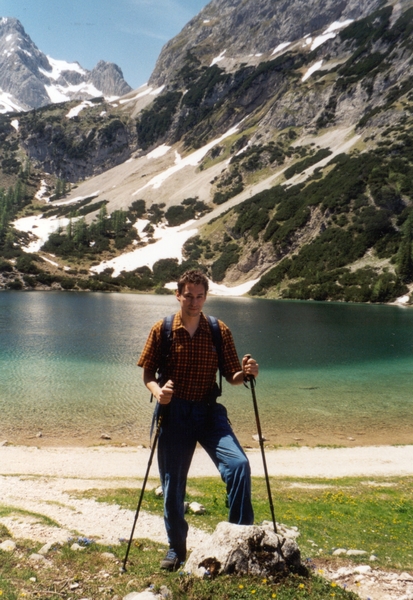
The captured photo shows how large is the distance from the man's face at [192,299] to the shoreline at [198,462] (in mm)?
8934

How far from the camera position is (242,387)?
83.5 feet

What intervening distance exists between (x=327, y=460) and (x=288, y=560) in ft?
37.7

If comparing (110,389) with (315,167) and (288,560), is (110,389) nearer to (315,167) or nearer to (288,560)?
(288,560)

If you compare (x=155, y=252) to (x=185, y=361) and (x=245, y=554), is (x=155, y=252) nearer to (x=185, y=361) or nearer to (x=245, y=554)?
(x=185, y=361)

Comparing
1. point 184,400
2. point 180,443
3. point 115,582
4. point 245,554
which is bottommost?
point 115,582

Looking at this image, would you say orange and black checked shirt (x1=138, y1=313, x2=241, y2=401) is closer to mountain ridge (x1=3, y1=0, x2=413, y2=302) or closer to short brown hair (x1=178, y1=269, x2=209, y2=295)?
short brown hair (x1=178, y1=269, x2=209, y2=295)

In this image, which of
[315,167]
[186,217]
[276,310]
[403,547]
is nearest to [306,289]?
[276,310]

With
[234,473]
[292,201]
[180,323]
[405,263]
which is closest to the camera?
[234,473]

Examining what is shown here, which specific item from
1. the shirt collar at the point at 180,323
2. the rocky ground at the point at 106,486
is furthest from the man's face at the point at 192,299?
the rocky ground at the point at 106,486

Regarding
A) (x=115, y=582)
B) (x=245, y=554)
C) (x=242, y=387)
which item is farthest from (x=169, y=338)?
(x=242, y=387)

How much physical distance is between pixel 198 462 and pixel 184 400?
10311mm

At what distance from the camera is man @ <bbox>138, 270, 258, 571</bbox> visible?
5242 millimetres

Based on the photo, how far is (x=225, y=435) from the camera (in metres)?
5.19

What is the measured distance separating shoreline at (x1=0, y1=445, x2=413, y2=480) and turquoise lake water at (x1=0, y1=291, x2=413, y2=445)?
1606 mm
